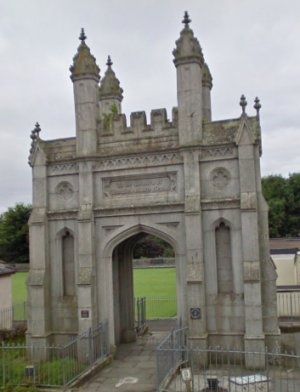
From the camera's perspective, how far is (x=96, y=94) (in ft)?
60.0

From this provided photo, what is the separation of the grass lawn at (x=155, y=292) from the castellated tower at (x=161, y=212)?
9.82 m

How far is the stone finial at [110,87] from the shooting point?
20750 millimetres

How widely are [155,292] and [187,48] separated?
22.5 metres

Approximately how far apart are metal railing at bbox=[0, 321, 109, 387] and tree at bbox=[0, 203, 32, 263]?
4930 centimetres

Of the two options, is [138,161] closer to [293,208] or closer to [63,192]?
[63,192]

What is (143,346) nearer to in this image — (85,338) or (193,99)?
(85,338)

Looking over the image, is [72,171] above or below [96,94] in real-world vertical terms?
below

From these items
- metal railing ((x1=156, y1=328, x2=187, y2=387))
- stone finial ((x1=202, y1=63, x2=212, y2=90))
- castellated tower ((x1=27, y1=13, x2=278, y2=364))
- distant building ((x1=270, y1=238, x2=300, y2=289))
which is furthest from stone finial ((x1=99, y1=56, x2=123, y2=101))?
distant building ((x1=270, y1=238, x2=300, y2=289))

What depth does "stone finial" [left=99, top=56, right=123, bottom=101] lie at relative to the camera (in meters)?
20.8

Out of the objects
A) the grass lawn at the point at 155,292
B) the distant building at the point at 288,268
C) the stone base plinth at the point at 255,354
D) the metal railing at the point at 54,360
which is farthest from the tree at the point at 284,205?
the metal railing at the point at 54,360

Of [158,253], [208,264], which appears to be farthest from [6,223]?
[208,264]

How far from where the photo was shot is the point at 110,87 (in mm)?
20766

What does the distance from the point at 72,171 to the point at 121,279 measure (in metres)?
5.17

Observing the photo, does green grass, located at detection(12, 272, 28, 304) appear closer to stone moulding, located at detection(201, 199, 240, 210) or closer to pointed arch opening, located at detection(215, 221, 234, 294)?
pointed arch opening, located at detection(215, 221, 234, 294)
